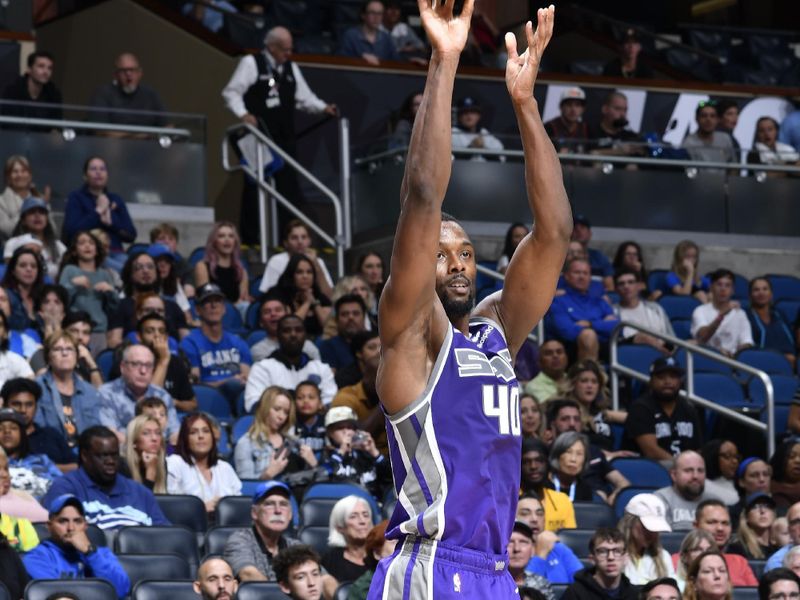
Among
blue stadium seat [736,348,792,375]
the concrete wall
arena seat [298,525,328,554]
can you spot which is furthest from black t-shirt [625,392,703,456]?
the concrete wall

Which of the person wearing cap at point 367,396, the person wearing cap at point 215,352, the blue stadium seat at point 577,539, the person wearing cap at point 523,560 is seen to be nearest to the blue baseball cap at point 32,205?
the person wearing cap at point 215,352

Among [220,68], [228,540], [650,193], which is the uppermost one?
[220,68]

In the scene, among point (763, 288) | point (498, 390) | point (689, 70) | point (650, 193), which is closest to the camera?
point (498, 390)

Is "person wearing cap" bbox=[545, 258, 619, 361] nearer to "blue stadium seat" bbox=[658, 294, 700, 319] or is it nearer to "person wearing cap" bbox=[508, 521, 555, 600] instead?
"blue stadium seat" bbox=[658, 294, 700, 319]

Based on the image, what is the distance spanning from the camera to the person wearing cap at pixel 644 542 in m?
9.30

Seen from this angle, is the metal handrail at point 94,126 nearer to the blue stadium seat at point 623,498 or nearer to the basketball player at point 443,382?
the blue stadium seat at point 623,498

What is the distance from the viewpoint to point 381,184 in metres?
15.1

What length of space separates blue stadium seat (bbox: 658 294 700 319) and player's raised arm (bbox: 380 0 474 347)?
32.7 feet

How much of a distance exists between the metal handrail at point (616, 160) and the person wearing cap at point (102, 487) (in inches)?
241

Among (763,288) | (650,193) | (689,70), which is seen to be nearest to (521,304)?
(763,288)

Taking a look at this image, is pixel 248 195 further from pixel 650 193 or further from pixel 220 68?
pixel 650 193

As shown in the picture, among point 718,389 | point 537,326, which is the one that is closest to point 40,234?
point 537,326

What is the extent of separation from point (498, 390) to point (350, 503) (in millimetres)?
4335

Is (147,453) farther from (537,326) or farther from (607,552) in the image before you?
(537,326)
